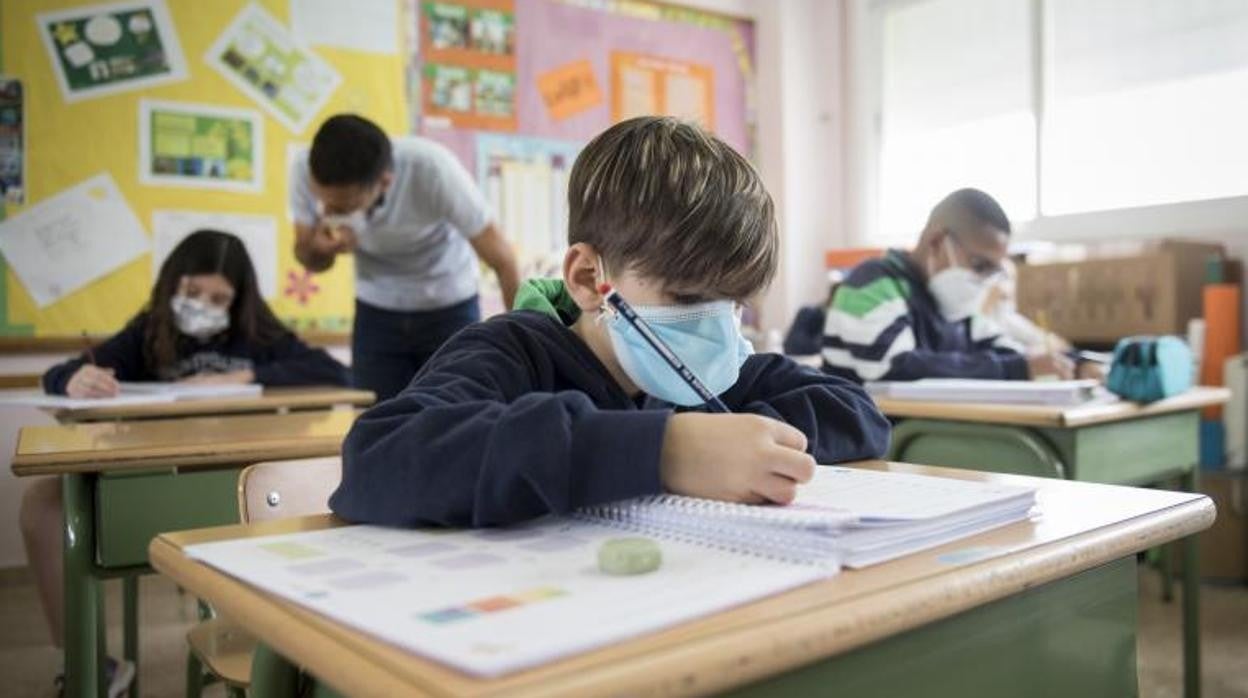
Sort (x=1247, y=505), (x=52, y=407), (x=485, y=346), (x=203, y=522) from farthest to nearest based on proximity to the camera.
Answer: (x=1247, y=505)
(x=52, y=407)
(x=203, y=522)
(x=485, y=346)

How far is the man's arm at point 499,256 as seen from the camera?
249 cm

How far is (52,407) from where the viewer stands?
200 cm

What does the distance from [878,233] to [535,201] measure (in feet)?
5.60

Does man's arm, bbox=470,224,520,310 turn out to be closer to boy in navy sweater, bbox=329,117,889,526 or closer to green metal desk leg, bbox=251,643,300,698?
boy in navy sweater, bbox=329,117,889,526

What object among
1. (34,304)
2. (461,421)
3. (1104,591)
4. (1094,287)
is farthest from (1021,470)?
(34,304)

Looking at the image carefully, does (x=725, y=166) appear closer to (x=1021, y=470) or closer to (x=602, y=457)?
(x=602, y=457)

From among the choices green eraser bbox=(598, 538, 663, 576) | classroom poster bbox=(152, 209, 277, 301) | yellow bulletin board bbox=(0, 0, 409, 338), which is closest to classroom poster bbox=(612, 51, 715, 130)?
yellow bulletin board bbox=(0, 0, 409, 338)

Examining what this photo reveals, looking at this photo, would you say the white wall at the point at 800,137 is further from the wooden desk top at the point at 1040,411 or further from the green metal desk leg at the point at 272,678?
the green metal desk leg at the point at 272,678

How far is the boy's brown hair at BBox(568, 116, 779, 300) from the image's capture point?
0.93m

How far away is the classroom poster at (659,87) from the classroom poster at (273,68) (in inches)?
48.3

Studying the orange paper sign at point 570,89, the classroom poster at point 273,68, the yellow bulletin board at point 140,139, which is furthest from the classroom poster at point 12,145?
the orange paper sign at point 570,89

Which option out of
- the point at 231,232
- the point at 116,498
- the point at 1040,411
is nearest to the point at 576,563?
the point at 116,498

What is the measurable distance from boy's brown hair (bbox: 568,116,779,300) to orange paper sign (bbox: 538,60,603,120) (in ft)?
10.0

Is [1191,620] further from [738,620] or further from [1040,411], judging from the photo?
[738,620]
